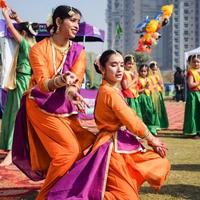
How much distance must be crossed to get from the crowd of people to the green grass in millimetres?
780

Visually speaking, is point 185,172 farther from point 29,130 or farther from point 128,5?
point 128,5

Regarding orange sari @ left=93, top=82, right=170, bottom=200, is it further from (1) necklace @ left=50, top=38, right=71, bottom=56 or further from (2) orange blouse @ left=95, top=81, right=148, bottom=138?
(1) necklace @ left=50, top=38, right=71, bottom=56

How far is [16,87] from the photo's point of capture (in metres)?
5.30

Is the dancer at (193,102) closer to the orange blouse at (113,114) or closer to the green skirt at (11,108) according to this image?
the green skirt at (11,108)

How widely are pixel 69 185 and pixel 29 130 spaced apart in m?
0.58

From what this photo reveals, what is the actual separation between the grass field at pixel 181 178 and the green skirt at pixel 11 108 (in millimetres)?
1657

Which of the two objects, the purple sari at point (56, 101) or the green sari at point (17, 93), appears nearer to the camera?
the purple sari at point (56, 101)

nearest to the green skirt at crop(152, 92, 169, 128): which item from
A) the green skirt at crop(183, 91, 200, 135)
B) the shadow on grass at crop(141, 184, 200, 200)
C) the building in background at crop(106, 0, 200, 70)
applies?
the green skirt at crop(183, 91, 200, 135)

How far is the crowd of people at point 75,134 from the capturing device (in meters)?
3.02

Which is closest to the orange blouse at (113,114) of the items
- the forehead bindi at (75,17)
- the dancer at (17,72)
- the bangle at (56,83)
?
the bangle at (56,83)

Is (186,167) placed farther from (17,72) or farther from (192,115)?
(192,115)

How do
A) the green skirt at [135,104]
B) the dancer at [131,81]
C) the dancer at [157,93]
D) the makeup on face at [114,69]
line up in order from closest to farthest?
the makeup on face at [114,69], the dancer at [131,81], the green skirt at [135,104], the dancer at [157,93]

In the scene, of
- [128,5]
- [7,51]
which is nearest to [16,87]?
[7,51]

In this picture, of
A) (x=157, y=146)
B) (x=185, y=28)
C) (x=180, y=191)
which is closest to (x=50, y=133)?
(x=157, y=146)
